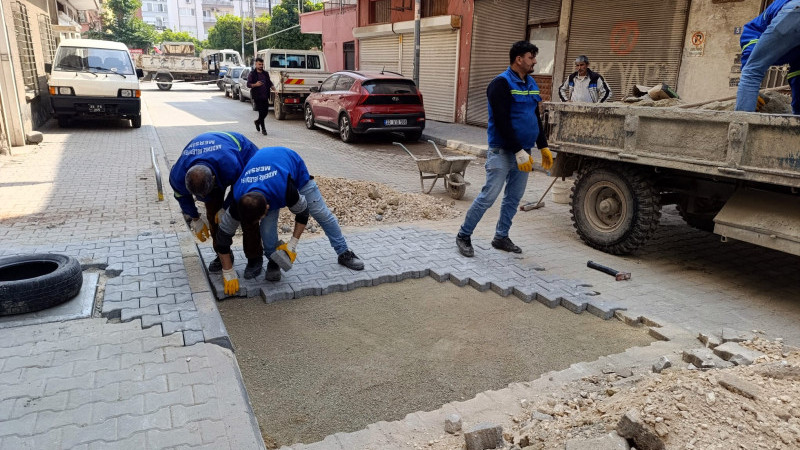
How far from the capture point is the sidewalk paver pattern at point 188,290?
2.83 metres

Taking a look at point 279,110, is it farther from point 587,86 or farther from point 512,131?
point 512,131

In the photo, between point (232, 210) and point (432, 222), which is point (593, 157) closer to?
point (432, 222)

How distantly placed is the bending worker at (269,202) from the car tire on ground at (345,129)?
29.2 feet

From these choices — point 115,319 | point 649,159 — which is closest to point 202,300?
point 115,319

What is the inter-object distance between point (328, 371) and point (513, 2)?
13.9 metres

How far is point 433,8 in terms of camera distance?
18.8 meters

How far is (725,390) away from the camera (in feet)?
8.83

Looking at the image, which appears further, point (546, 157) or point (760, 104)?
point (546, 157)

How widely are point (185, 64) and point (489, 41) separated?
28.3 metres

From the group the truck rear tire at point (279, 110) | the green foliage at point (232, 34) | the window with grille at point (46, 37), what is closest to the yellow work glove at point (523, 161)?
the truck rear tire at point (279, 110)

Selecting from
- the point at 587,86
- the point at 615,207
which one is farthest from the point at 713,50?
the point at 615,207

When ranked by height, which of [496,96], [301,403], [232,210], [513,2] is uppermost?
[513,2]

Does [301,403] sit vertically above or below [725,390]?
below

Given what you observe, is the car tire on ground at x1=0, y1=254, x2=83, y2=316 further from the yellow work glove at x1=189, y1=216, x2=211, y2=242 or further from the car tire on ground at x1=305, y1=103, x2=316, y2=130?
the car tire on ground at x1=305, y1=103, x2=316, y2=130
